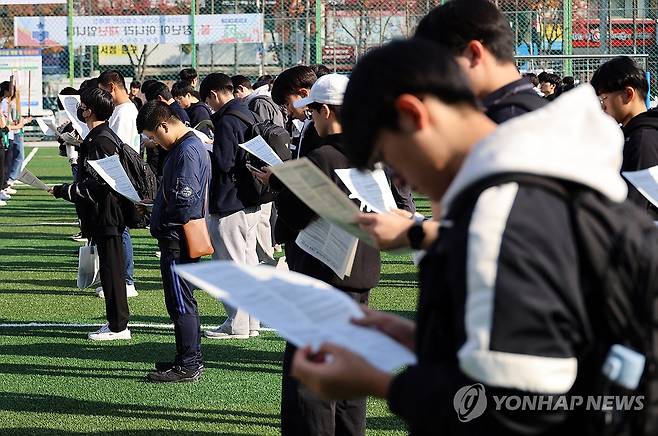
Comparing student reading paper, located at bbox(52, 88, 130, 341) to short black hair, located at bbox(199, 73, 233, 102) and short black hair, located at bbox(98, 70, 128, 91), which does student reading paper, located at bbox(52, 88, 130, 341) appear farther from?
short black hair, located at bbox(98, 70, 128, 91)

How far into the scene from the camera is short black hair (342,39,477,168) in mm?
1997

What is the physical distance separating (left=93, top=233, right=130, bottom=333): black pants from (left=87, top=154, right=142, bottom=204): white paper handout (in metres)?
0.85

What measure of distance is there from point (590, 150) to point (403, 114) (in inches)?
13.2

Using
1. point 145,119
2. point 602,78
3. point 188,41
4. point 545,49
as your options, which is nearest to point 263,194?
point 145,119

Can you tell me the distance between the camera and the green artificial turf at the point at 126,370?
6.20 m

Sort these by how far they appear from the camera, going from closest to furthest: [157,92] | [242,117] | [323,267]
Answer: [323,267] → [242,117] → [157,92]

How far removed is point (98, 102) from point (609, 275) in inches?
279

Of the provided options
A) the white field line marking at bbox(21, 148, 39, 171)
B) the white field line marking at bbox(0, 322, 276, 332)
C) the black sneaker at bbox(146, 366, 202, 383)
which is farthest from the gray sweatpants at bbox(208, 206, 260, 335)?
the white field line marking at bbox(21, 148, 39, 171)

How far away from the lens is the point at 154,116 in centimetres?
690

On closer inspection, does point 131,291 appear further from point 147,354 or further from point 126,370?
point 126,370

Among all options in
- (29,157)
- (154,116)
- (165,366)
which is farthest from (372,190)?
(29,157)

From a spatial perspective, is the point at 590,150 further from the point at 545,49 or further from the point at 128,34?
the point at 128,34

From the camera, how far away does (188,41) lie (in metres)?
25.8

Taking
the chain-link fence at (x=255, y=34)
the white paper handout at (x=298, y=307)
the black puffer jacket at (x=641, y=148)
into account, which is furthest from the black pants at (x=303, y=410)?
the chain-link fence at (x=255, y=34)
